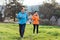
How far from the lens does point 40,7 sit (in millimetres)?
55906

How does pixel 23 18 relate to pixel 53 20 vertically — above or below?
above

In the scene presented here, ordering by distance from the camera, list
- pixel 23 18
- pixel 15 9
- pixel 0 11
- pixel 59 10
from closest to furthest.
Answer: pixel 23 18, pixel 59 10, pixel 15 9, pixel 0 11

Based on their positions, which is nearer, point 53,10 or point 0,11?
point 53,10

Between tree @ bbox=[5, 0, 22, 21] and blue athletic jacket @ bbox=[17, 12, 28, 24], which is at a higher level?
blue athletic jacket @ bbox=[17, 12, 28, 24]

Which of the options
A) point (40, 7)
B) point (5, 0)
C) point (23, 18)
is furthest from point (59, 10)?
point (23, 18)

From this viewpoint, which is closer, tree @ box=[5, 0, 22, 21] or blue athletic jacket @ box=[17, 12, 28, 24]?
blue athletic jacket @ box=[17, 12, 28, 24]

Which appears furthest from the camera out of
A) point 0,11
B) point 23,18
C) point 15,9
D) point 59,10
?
point 0,11

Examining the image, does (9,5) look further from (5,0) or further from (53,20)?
(53,20)

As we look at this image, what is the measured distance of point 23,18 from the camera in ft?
44.0

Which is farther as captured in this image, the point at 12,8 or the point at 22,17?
the point at 12,8

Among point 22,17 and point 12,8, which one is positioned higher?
point 22,17

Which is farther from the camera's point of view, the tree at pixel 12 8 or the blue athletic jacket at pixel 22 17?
the tree at pixel 12 8

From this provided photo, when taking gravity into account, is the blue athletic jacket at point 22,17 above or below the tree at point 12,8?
above

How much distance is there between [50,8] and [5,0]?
1318cm
